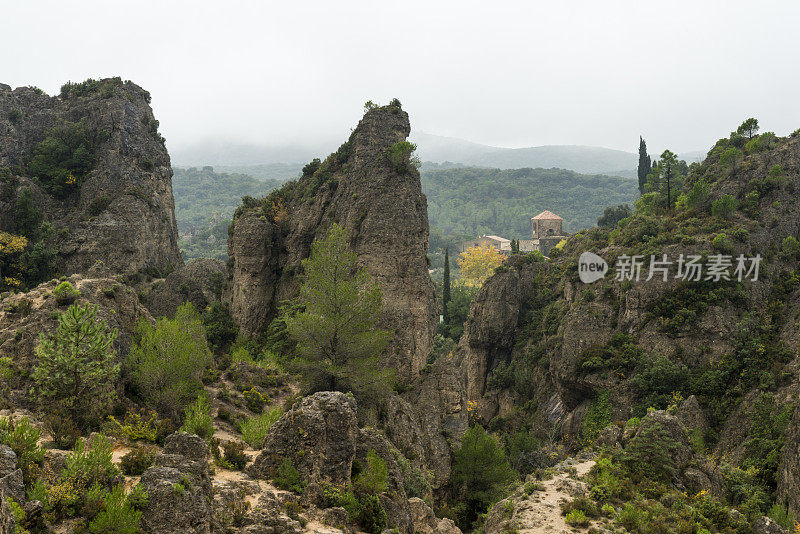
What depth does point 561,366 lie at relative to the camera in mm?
45750

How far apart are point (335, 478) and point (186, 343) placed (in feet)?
39.6

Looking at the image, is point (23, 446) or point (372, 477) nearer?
point (23, 446)

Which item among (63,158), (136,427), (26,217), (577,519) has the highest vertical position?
(63,158)

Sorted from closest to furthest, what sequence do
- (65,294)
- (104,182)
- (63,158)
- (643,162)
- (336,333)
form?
(65,294) → (336,333) → (104,182) → (63,158) → (643,162)

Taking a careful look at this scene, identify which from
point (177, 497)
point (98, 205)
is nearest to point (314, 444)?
point (177, 497)

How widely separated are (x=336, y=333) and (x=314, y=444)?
1168cm

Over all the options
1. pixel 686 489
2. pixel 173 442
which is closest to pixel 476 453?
pixel 686 489

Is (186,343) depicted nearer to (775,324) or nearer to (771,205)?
(775,324)

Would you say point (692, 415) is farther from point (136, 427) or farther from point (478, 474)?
point (136, 427)

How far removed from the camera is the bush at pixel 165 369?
21.7 meters

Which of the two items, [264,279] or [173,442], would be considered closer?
[173,442]

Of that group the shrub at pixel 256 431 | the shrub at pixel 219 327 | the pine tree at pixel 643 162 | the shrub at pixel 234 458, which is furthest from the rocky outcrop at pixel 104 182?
the pine tree at pixel 643 162

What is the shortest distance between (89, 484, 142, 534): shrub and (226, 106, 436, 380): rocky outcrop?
26.8 meters

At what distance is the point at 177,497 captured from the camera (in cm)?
1126
